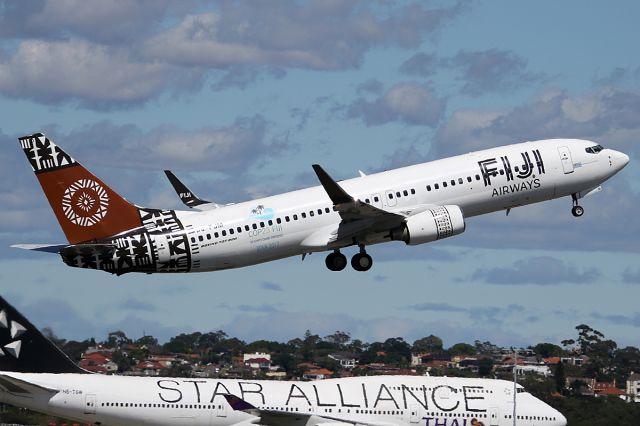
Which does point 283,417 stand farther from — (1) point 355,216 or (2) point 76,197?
(2) point 76,197

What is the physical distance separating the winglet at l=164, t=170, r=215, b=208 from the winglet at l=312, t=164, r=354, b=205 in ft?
48.8

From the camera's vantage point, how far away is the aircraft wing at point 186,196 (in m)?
105

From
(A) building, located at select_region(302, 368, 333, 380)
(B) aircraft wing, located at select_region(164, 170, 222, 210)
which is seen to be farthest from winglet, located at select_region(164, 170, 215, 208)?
(A) building, located at select_region(302, 368, 333, 380)

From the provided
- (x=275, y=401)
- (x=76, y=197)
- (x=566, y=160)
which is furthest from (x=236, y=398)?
(x=566, y=160)

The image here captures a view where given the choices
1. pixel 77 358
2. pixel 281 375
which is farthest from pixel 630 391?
pixel 77 358

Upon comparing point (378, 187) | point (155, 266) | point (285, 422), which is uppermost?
point (378, 187)

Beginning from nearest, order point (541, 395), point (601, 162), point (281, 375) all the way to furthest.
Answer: point (601, 162) < point (541, 395) < point (281, 375)

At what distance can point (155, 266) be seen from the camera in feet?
304

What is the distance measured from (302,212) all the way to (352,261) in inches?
217

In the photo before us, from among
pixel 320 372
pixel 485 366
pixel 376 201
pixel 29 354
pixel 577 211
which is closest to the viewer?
pixel 29 354

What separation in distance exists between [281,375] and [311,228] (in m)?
100

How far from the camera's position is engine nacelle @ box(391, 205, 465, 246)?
94.8 m

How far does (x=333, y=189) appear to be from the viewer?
91938mm

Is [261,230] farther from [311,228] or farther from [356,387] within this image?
[356,387]
